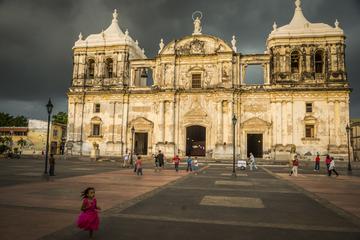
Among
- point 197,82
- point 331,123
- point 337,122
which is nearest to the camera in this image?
point 337,122

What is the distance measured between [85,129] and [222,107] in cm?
1776

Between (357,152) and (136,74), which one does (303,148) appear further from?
(136,74)

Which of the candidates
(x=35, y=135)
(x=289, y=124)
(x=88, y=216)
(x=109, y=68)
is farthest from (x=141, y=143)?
(x=88, y=216)

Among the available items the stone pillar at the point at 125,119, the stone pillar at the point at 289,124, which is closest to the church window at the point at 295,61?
the stone pillar at the point at 289,124

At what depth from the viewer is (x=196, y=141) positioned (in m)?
39.5

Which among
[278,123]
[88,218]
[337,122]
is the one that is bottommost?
[88,218]

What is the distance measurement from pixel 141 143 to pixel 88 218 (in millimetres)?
35334

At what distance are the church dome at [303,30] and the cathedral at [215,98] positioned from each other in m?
0.11

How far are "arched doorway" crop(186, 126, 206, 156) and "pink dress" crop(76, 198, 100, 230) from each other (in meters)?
32.6

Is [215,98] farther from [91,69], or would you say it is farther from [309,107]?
[91,69]

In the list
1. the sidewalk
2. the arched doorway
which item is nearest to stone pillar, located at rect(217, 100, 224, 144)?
the arched doorway

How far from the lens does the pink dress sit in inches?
220

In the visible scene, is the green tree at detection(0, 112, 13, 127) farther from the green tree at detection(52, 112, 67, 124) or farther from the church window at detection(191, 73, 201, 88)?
the church window at detection(191, 73, 201, 88)

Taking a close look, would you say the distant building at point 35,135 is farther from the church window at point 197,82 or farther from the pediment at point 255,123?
the pediment at point 255,123
